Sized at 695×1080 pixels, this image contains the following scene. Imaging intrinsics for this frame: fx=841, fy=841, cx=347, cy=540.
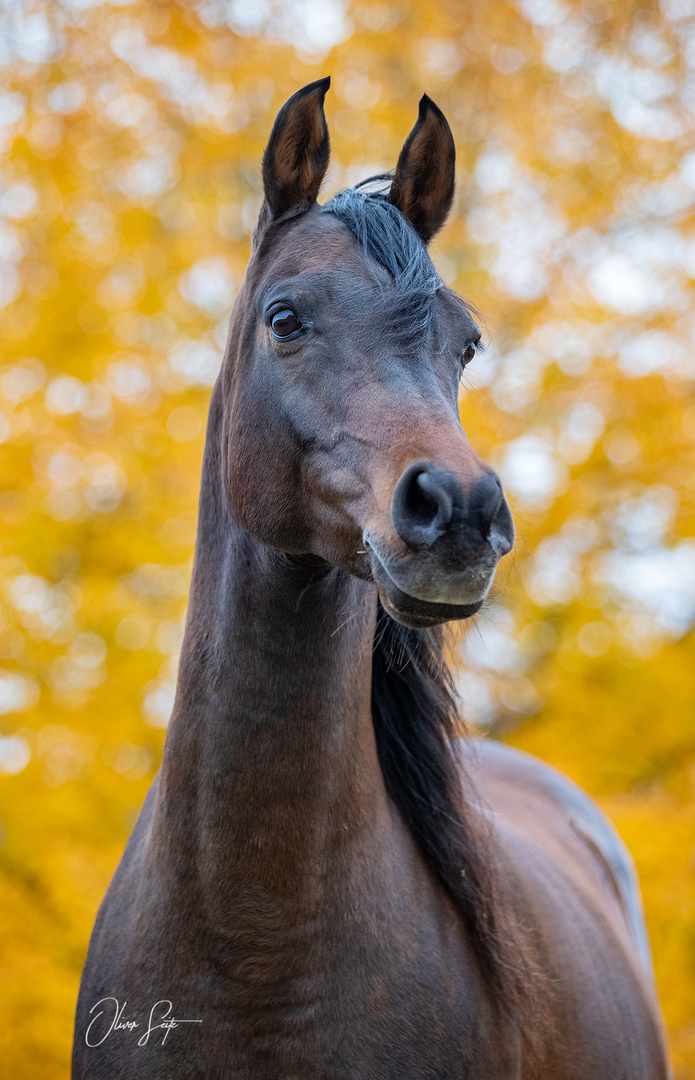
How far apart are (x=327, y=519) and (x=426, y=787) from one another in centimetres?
91

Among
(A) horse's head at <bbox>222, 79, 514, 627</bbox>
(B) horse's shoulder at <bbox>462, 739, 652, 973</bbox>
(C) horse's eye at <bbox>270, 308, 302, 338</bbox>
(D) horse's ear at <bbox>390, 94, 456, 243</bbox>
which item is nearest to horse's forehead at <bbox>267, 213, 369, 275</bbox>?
(A) horse's head at <bbox>222, 79, 514, 627</bbox>

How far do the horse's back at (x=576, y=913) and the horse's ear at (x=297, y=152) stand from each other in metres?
1.72

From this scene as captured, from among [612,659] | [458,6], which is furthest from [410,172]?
[458,6]

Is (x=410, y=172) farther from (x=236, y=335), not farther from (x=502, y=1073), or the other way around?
(x=502, y=1073)

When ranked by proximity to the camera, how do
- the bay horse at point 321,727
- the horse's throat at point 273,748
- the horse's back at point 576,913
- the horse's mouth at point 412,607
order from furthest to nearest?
the horse's back at point 576,913 < the horse's throat at point 273,748 < the bay horse at point 321,727 < the horse's mouth at point 412,607

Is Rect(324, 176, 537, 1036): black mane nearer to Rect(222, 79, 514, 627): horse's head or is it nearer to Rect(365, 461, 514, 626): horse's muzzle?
Rect(222, 79, 514, 627): horse's head

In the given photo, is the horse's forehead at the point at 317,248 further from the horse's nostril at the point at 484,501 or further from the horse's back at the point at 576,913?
the horse's back at the point at 576,913

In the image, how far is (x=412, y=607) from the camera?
1.62m

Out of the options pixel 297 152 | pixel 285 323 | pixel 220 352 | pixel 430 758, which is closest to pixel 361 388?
pixel 285 323

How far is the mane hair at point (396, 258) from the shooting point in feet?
6.13

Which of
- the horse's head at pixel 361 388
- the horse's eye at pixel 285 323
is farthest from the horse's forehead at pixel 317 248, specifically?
the horse's eye at pixel 285 323

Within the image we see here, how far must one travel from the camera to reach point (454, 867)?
7.35ft

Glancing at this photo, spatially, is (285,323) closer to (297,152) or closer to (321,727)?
(297,152)

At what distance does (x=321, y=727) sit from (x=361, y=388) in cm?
80
